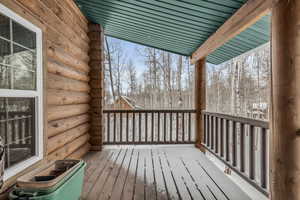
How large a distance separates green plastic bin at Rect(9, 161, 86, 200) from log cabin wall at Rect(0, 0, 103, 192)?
0.33 meters

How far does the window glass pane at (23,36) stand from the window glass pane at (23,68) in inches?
2.6

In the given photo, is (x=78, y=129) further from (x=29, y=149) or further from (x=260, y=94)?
(x=260, y=94)

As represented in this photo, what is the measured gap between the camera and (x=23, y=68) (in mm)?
1900

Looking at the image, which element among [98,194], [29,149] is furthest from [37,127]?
[98,194]

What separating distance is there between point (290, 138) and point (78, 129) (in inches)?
129

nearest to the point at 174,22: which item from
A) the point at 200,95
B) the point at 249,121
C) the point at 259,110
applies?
the point at 200,95

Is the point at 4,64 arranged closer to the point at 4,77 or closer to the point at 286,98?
the point at 4,77

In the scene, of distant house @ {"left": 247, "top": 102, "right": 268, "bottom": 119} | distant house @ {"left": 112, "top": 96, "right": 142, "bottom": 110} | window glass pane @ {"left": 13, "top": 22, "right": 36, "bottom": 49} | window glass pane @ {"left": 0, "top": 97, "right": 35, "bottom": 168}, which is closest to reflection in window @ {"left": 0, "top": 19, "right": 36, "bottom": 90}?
window glass pane @ {"left": 13, "top": 22, "right": 36, "bottom": 49}

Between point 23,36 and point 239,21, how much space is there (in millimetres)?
2645

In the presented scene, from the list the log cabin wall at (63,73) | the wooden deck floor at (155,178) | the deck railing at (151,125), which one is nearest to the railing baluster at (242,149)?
the wooden deck floor at (155,178)

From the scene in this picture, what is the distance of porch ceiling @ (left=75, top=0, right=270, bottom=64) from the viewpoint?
271 centimetres

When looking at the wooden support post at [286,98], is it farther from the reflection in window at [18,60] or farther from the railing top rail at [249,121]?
the reflection in window at [18,60]

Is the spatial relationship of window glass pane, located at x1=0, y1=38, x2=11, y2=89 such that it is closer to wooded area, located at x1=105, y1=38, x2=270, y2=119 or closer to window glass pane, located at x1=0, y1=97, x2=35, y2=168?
window glass pane, located at x1=0, y1=97, x2=35, y2=168

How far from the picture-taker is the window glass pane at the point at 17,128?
1.67m
